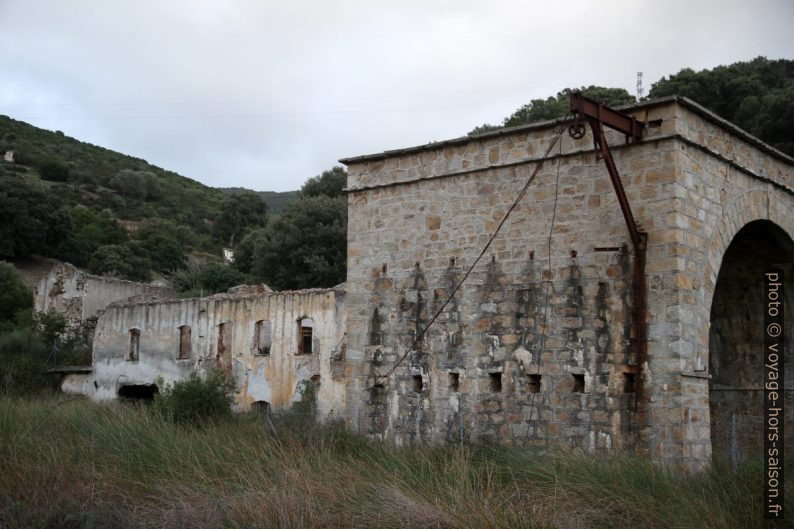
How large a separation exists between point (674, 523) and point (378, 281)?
629 cm

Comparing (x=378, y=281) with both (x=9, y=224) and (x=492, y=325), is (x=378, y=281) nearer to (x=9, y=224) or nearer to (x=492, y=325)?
(x=492, y=325)

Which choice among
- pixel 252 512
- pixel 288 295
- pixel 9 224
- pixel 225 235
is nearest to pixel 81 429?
pixel 252 512

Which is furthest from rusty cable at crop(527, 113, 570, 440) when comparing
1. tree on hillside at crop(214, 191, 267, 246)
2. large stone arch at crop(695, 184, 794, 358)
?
tree on hillside at crop(214, 191, 267, 246)

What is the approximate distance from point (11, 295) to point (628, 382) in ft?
99.4

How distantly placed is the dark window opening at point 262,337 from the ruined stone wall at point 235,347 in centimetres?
3

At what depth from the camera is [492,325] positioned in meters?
11.5

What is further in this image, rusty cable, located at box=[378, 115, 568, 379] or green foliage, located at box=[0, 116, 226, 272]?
green foliage, located at box=[0, 116, 226, 272]

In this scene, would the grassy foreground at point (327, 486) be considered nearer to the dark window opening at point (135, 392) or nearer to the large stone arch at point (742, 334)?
the large stone arch at point (742, 334)

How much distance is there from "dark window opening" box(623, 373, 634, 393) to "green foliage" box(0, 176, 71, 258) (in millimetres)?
39384

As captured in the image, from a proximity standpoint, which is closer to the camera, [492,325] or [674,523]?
[674,523]

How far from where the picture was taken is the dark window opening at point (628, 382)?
33.8 feet

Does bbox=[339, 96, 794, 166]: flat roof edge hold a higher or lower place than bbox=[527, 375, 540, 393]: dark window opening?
higher

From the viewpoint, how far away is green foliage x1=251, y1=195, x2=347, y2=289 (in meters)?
34.3

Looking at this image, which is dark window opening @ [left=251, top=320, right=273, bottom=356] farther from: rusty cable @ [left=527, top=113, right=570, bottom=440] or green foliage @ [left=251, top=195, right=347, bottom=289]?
green foliage @ [left=251, top=195, right=347, bottom=289]
